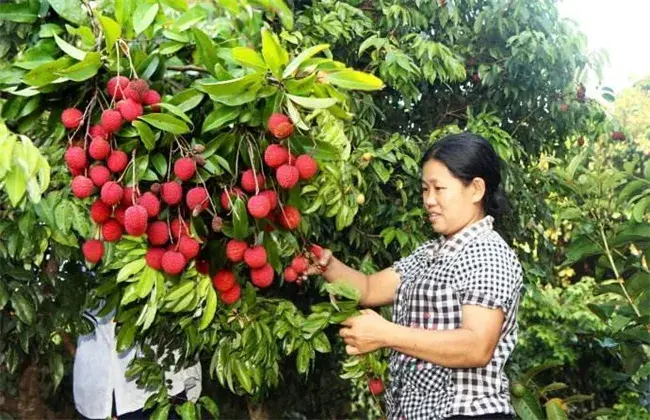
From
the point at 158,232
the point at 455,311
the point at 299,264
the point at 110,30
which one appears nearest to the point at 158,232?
the point at 158,232

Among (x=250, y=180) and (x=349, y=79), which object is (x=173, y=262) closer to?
(x=250, y=180)

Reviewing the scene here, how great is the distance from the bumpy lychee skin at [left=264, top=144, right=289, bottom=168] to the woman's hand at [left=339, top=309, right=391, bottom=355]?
347 millimetres

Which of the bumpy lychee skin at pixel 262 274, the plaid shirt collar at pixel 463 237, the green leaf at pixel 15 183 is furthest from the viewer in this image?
the plaid shirt collar at pixel 463 237

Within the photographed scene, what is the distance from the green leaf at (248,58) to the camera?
43.5 inches

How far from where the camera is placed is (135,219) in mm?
1201

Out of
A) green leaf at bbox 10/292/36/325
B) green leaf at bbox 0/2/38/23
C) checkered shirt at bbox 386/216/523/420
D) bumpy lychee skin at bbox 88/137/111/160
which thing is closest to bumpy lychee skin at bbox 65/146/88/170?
bumpy lychee skin at bbox 88/137/111/160

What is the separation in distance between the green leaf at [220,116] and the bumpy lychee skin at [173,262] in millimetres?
215

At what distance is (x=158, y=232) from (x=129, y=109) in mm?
221

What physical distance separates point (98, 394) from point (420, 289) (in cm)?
115

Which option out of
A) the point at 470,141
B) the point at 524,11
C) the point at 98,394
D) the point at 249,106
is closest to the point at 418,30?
the point at 524,11

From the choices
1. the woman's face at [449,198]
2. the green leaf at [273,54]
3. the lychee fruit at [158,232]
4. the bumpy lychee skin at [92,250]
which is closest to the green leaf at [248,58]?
the green leaf at [273,54]

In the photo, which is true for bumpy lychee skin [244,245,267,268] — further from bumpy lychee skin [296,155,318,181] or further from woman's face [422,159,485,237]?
woman's face [422,159,485,237]

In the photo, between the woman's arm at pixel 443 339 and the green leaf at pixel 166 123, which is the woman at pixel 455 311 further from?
the green leaf at pixel 166 123

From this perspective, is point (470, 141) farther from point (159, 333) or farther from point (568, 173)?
point (568, 173)
